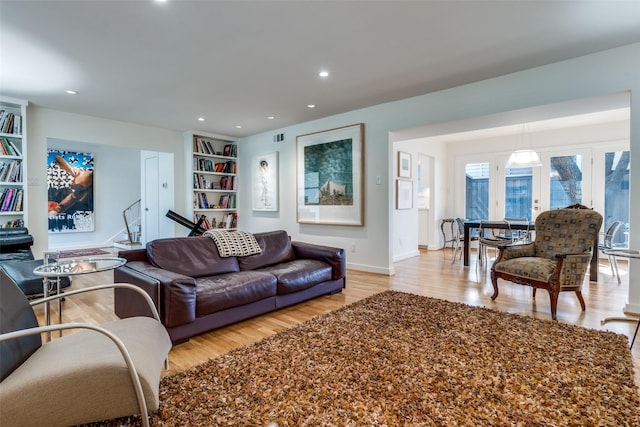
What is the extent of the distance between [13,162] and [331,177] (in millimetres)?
4544

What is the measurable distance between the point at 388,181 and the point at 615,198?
180 inches

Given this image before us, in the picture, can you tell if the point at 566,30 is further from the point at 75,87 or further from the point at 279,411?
the point at 75,87

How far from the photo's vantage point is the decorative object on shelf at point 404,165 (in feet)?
19.1

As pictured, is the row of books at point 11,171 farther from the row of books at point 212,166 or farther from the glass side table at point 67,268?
the glass side table at point 67,268

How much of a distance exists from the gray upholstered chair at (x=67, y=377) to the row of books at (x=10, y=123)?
13.9 ft

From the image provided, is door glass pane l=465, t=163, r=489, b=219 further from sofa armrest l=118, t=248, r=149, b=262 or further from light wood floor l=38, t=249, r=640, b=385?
sofa armrest l=118, t=248, r=149, b=262

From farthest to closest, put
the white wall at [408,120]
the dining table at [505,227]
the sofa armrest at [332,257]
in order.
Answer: the dining table at [505,227] < the sofa armrest at [332,257] < the white wall at [408,120]

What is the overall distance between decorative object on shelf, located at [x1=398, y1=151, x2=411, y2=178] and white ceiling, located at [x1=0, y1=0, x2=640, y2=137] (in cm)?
180

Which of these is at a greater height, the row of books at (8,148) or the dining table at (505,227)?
the row of books at (8,148)

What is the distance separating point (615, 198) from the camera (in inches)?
224

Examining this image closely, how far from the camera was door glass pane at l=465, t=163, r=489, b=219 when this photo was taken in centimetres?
715

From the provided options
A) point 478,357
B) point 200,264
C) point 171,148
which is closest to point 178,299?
point 200,264

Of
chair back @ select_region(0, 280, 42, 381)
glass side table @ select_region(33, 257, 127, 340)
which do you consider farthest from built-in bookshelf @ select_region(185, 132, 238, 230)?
chair back @ select_region(0, 280, 42, 381)

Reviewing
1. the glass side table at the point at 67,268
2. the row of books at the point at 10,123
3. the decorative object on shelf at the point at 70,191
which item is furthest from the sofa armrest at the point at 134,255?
the decorative object on shelf at the point at 70,191
